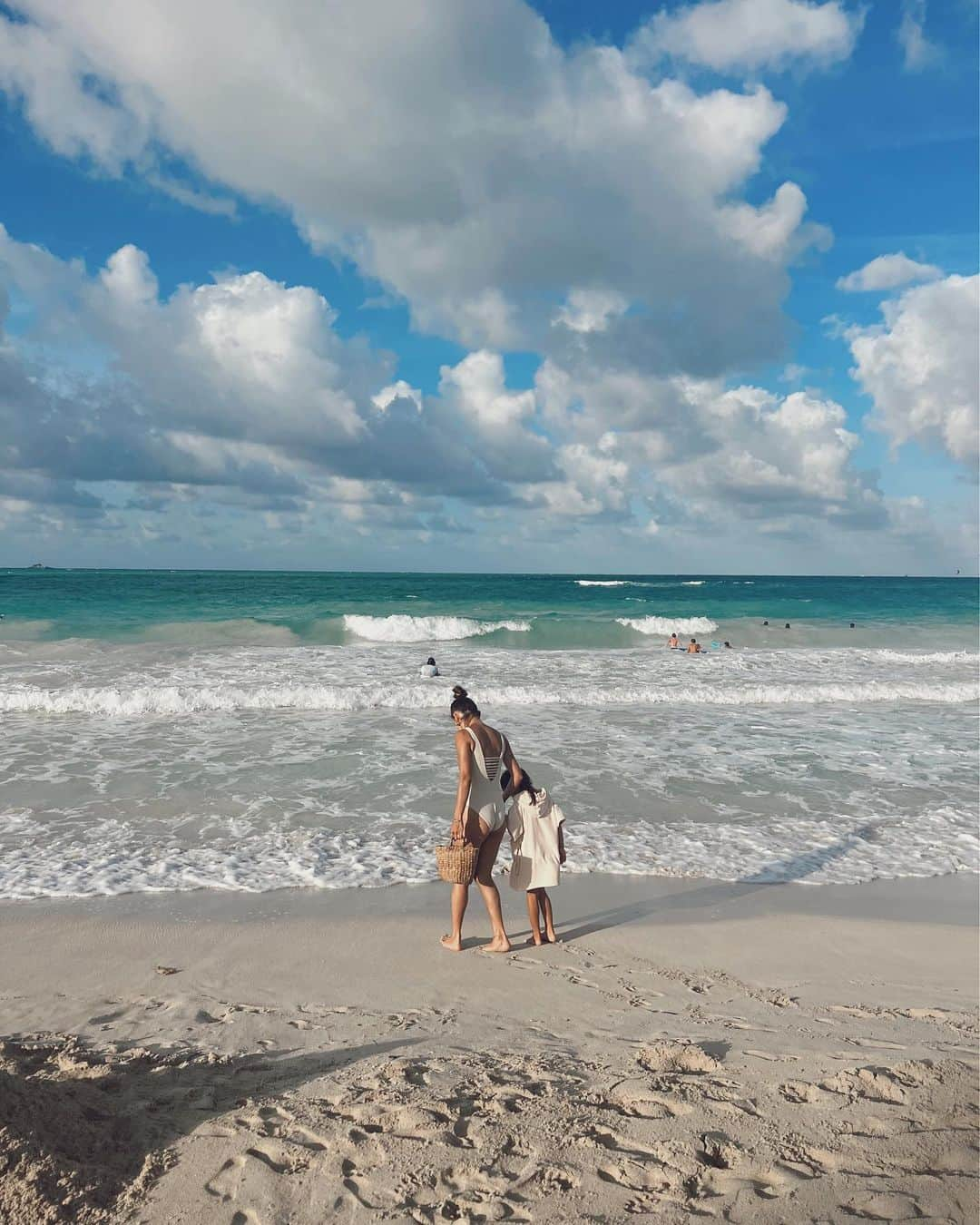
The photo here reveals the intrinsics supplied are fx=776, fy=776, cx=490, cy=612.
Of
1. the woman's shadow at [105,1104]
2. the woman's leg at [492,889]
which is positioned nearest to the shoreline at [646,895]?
the woman's leg at [492,889]

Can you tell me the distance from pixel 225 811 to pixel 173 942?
3.77m

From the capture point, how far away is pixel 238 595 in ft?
200

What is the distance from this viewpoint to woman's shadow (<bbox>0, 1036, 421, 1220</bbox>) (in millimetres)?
3002

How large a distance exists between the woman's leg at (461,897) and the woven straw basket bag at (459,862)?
0.06 m

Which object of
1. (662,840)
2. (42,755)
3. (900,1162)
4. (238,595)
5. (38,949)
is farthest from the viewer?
(238,595)

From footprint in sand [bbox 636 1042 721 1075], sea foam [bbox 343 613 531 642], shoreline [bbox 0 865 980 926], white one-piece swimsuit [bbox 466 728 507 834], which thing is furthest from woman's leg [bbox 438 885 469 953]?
sea foam [bbox 343 613 531 642]

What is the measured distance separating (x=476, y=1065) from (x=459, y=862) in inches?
77.2

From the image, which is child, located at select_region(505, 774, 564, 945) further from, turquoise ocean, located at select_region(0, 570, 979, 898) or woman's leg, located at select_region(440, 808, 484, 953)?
turquoise ocean, located at select_region(0, 570, 979, 898)

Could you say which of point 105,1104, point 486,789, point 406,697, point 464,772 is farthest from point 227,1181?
point 406,697

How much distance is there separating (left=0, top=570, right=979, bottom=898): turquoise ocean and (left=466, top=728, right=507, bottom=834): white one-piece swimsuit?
216 cm

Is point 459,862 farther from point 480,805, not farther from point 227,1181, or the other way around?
point 227,1181

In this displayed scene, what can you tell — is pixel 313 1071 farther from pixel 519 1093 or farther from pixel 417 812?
pixel 417 812

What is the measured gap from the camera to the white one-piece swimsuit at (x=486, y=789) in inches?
239

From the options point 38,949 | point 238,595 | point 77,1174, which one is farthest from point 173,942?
point 238,595
